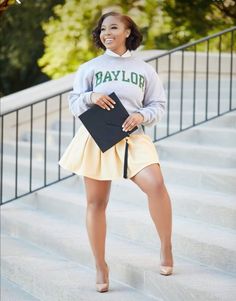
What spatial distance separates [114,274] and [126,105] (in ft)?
4.50

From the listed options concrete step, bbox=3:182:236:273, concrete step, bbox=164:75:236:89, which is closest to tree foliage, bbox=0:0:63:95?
concrete step, bbox=164:75:236:89

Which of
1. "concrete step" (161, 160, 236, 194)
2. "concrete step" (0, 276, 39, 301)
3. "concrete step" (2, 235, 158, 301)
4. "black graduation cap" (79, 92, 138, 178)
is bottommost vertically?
"concrete step" (0, 276, 39, 301)

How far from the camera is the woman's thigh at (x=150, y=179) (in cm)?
485

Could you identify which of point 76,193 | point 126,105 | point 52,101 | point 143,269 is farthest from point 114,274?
point 52,101

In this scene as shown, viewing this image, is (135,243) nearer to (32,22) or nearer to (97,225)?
(97,225)

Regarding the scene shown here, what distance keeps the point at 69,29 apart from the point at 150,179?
39.1ft

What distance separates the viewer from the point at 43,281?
5824 mm

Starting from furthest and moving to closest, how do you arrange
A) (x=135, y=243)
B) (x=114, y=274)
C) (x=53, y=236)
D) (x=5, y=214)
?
(x=5, y=214) → (x=53, y=236) → (x=135, y=243) → (x=114, y=274)

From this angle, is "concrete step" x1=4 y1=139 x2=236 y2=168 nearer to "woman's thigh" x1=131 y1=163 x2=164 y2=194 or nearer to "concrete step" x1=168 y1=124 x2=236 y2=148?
"concrete step" x1=168 y1=124 x2=236 y2=148

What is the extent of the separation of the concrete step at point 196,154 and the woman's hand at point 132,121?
7.62 feet

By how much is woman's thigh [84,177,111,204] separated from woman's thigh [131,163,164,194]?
22 centimetres

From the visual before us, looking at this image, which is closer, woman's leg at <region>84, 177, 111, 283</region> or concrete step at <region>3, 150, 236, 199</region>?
woman's leg at <region>84, 177, 111, 283</region>

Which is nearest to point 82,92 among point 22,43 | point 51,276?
point 51,276

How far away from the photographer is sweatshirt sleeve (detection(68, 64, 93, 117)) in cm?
492
